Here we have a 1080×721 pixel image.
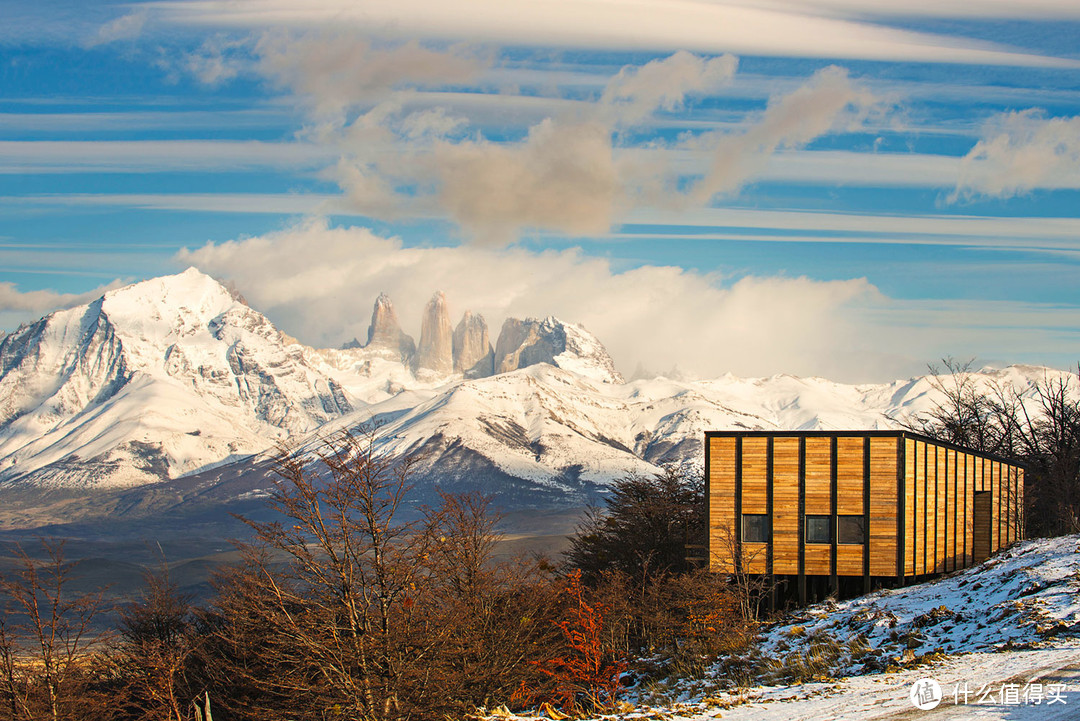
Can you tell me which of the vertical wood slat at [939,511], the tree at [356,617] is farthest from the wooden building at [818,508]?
the tree at [356,617]

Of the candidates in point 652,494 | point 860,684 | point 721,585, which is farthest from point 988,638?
point 652,494

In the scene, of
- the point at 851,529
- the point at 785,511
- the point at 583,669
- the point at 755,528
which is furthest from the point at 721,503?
the point at 583,669

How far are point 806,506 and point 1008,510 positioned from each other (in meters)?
20.9

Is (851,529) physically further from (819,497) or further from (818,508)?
(819,497)

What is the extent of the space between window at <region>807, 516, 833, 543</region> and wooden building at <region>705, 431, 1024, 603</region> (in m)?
0.04

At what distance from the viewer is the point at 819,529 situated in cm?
4244

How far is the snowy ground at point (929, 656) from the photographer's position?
19.6m

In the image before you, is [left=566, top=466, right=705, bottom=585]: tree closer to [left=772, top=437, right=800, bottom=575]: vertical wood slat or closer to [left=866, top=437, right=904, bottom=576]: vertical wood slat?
[left=772, top=437, right=800, bottom=575]: vertical wood slat

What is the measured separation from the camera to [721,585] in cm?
3659

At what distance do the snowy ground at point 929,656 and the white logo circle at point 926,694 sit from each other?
0.50ft

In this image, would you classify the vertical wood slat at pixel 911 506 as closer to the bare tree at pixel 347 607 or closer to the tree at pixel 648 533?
the tree at pixel 648 533

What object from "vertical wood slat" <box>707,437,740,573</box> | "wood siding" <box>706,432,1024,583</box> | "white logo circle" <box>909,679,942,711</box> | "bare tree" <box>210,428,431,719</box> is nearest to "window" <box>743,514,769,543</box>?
"wood siding" <box>706,432,1024,583</box>

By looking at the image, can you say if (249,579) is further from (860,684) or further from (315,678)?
(860,684)

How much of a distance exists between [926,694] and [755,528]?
22441mm
